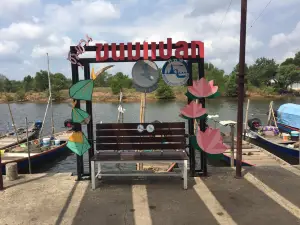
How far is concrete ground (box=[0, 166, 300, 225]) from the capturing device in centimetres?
438

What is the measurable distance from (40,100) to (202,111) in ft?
267

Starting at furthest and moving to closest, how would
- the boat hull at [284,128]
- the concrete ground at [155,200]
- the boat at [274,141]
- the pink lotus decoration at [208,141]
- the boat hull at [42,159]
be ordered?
the boat hull at [284,128] < the boat at [274,141] < the boat hull at [42,159] < the pink lotus decoration at [208,141] < the concrete ground at [155,200]

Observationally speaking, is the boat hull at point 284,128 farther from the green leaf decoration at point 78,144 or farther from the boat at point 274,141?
the green leaf decoration at point 78,144

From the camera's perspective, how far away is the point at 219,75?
90625 millimetres

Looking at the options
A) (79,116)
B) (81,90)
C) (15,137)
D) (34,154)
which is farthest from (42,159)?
(81,90)

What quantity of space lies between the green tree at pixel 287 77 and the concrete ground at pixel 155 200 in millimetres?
80726

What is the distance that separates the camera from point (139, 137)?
5973mm

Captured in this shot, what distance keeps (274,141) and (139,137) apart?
13.8 m

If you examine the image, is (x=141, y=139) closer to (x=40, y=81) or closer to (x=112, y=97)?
(x=112, y=97)

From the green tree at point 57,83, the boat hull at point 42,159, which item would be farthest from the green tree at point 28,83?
the boat hull at point 42,159

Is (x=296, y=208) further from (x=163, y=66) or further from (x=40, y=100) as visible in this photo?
(x=40, y=100)

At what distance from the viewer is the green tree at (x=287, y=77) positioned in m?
78.0

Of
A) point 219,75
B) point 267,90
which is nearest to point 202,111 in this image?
point 267,90

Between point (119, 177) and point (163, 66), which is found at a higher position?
point (163, 66)
